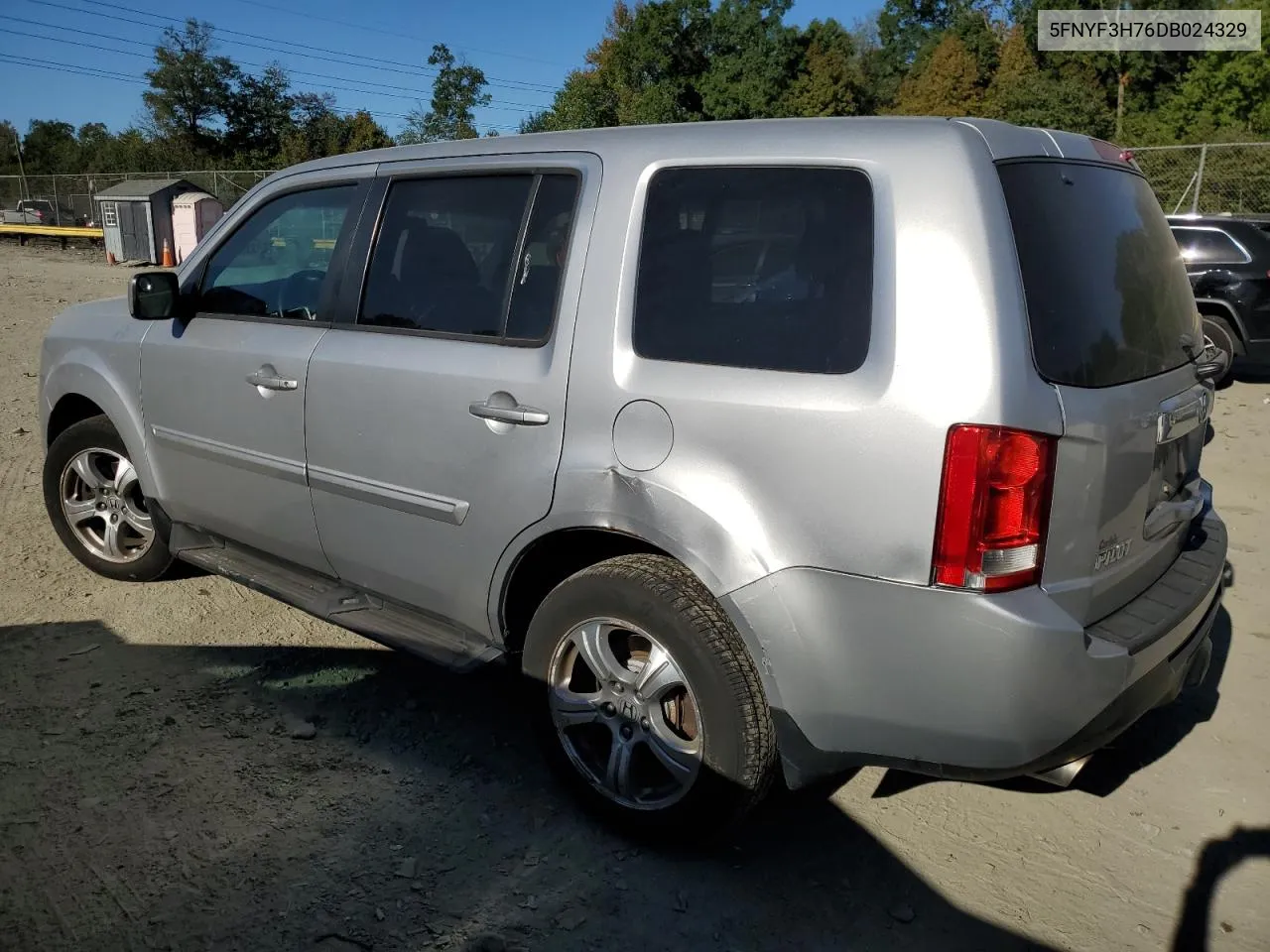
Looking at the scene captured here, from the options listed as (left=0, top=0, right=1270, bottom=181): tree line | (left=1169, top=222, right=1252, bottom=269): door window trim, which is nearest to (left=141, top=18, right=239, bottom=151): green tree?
(left=0, top=0, right=1270, bottom=181): tree line

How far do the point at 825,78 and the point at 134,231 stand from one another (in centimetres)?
4272

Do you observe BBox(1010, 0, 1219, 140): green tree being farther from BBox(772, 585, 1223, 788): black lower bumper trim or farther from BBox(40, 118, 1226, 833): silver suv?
BBox(772, 585, 1223, 788): black lower bumper trim

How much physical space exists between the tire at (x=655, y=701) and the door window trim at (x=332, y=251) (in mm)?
1488

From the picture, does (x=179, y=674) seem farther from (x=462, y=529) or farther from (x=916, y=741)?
(x=916, y=741)

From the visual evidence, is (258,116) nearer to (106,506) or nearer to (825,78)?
(825,78)

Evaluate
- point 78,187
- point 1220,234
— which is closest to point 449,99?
point 78,187

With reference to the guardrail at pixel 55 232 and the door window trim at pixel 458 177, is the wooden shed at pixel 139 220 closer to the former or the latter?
the guardrail at pixel 55 232

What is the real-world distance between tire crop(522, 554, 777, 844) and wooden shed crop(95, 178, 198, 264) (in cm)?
2791

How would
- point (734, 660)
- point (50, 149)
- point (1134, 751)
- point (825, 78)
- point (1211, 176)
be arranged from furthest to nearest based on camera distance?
point (50, 149), point (825, 78), point (1211, 176), point (1134, 751), point (734, 660)

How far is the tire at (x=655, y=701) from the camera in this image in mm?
2578

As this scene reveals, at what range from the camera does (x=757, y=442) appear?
2428mm

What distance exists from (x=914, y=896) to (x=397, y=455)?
2.01 m

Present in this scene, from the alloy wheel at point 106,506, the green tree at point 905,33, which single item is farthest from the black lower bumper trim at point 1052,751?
the green tree at point 905,33

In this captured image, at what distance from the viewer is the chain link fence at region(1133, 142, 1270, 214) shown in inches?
642
